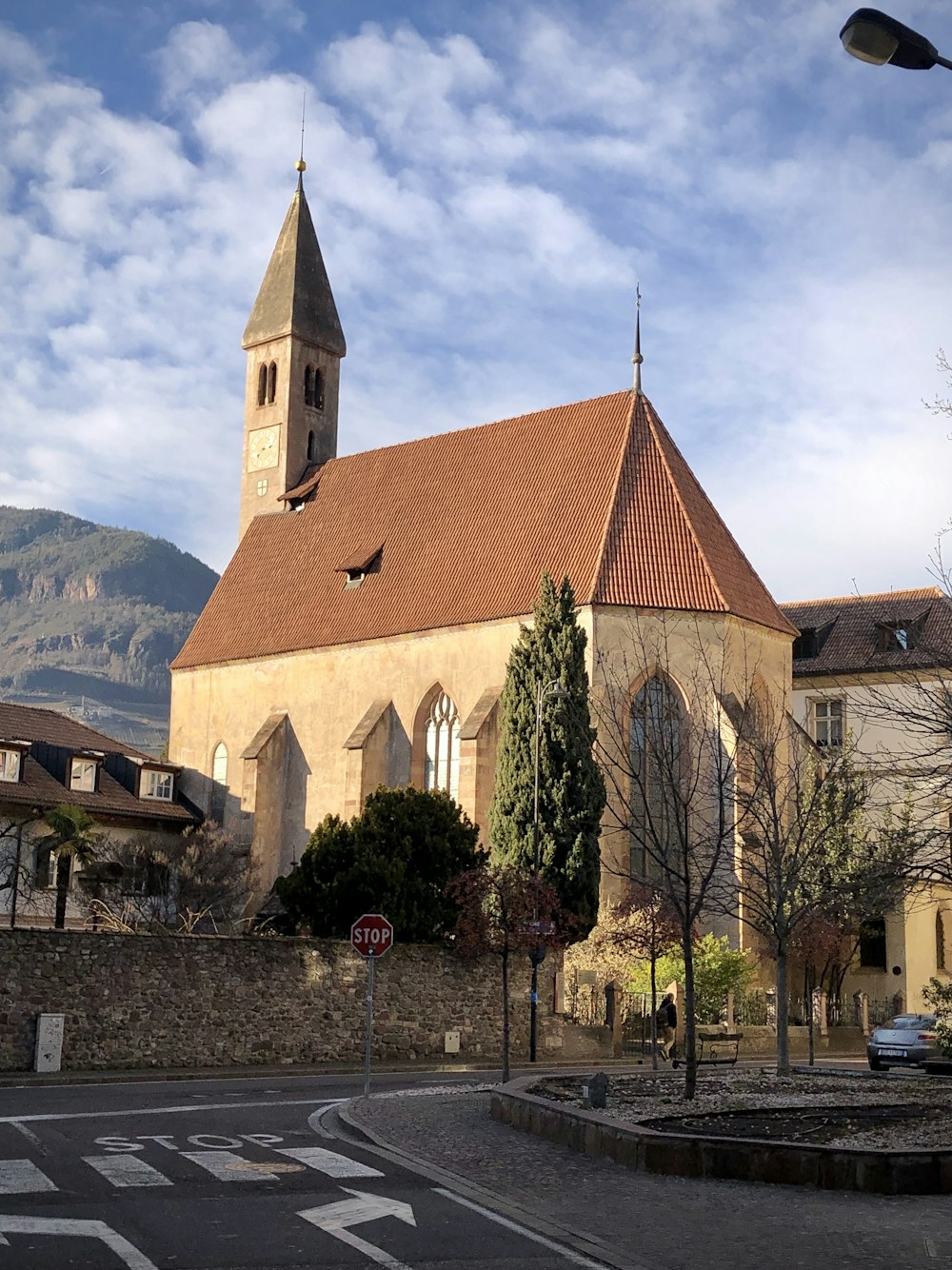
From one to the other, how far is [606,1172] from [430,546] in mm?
38075

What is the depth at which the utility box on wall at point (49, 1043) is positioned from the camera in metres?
25.5


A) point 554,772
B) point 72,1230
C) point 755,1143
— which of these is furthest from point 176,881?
point 72,1230

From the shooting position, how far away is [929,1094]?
19.1 meters

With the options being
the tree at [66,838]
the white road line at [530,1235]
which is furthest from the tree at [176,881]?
the white road line at [530,1235]

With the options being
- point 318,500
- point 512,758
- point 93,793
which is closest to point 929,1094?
point 512,758

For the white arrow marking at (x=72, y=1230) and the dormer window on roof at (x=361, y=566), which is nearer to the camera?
the white arrow marking at (x=72, y=1230)

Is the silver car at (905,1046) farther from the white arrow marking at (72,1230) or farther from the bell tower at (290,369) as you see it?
the bell tower at (290,369)

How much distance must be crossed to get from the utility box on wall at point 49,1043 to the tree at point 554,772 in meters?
14.6

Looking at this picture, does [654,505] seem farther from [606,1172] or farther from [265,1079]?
[606,1172]

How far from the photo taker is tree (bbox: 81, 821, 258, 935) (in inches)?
1783

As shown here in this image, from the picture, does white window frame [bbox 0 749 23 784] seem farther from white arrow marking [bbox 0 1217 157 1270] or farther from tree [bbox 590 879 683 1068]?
white arrow marking [bbox 0 1217 157 1270]

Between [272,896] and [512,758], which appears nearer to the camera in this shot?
[512,758]

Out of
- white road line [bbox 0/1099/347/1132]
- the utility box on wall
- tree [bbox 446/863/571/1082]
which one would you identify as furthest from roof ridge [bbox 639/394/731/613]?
white road line [bbox 0/1099/347/1132]

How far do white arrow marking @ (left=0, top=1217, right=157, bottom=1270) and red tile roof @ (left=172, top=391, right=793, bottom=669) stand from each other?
112ft
